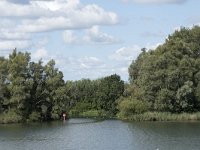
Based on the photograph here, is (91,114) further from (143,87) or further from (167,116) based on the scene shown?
(167,116)

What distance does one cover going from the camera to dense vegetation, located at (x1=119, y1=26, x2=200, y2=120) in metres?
98.2

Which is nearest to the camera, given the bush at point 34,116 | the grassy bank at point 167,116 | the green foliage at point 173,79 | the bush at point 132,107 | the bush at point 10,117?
the grassy bank at point 167,116

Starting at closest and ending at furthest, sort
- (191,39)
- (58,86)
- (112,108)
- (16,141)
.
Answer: (16,141) → (191,39) → (58,86) → (112,108)

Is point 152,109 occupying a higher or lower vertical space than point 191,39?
lower

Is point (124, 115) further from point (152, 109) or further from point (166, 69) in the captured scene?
point (166, 69)

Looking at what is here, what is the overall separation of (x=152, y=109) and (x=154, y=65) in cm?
904

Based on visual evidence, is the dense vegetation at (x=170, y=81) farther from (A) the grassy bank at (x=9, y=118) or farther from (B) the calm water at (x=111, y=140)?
(B) the calm water at (x=111, y=140)

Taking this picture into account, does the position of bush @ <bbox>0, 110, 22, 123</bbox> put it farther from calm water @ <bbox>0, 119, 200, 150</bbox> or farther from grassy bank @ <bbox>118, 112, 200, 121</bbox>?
calm water @ <bbox>0, 119, 200, 150</bbox>

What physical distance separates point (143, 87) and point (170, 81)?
6000mm

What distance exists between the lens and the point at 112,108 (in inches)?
5320

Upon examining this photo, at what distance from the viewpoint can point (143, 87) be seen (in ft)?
332

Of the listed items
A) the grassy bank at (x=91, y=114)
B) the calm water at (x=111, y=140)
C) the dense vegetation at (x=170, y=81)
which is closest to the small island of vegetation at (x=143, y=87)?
the dense vegetation at (x=170, y=81)

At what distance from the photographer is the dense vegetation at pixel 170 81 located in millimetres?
98188

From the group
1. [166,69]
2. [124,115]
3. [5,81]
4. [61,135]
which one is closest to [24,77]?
[5,81]
